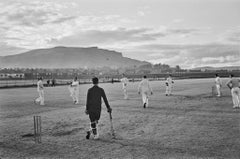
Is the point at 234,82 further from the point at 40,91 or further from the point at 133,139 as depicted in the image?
the point at 40,91

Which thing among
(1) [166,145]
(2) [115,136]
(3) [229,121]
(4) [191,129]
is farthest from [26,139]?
(3) [229,121]

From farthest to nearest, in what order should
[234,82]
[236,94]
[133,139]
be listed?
[236,94] < [234,82] < [133,139]

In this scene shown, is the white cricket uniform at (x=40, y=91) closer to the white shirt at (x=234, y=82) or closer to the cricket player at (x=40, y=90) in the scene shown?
the cricket player at (x=40, y=90)

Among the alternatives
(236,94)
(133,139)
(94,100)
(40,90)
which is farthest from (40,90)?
(236,94)

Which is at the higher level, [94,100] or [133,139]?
[94,100]

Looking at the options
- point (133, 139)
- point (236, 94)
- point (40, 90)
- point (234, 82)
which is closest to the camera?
point (133, 139)

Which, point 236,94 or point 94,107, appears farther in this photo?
point 236,94

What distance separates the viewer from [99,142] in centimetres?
867

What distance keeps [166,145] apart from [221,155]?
5.36ft

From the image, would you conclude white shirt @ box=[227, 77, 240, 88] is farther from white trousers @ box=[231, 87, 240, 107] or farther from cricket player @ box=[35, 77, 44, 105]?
cricket player @ box=[35, 77, 44, 105]

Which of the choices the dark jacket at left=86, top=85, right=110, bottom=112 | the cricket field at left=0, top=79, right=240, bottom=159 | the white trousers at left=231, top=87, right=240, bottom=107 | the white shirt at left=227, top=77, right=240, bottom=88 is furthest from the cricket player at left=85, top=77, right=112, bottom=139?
the white trousers at left=231, top=87, right=240, bottom=107

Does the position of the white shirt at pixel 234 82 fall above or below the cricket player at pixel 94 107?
above

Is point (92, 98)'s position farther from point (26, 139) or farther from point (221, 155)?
point (221, 155)

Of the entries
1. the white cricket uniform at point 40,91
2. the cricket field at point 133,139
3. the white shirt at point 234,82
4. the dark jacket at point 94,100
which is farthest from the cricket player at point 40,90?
the white shirt at point 234,82
